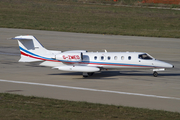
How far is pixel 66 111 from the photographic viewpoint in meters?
16.7

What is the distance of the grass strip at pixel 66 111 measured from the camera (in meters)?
15.5

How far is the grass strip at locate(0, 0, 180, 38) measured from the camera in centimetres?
6078

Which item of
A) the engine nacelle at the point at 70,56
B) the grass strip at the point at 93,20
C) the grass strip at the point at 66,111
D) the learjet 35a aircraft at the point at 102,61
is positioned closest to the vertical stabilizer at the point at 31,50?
the learjet 35a aircraft at the point at 102,61

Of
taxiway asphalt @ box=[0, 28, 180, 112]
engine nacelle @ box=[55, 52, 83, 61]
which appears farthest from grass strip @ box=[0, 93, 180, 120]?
engine nacelle @ box=[55, 52, 83, 61]

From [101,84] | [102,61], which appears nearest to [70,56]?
[102,61]

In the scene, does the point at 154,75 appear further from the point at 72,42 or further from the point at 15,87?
the point at 72,42

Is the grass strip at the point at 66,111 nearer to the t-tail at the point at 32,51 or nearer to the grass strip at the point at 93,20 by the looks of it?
the t-tail at the point at 32,51

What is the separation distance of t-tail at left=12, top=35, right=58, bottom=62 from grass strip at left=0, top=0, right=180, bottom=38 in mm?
30232

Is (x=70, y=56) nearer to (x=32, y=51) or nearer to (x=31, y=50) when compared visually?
(x=32, y=51)

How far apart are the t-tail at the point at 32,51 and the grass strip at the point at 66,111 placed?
8.91 m

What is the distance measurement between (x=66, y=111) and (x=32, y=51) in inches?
495

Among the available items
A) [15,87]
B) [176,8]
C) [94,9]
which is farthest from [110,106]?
[176,8]

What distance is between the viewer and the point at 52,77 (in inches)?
1077

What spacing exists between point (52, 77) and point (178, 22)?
165 ft
